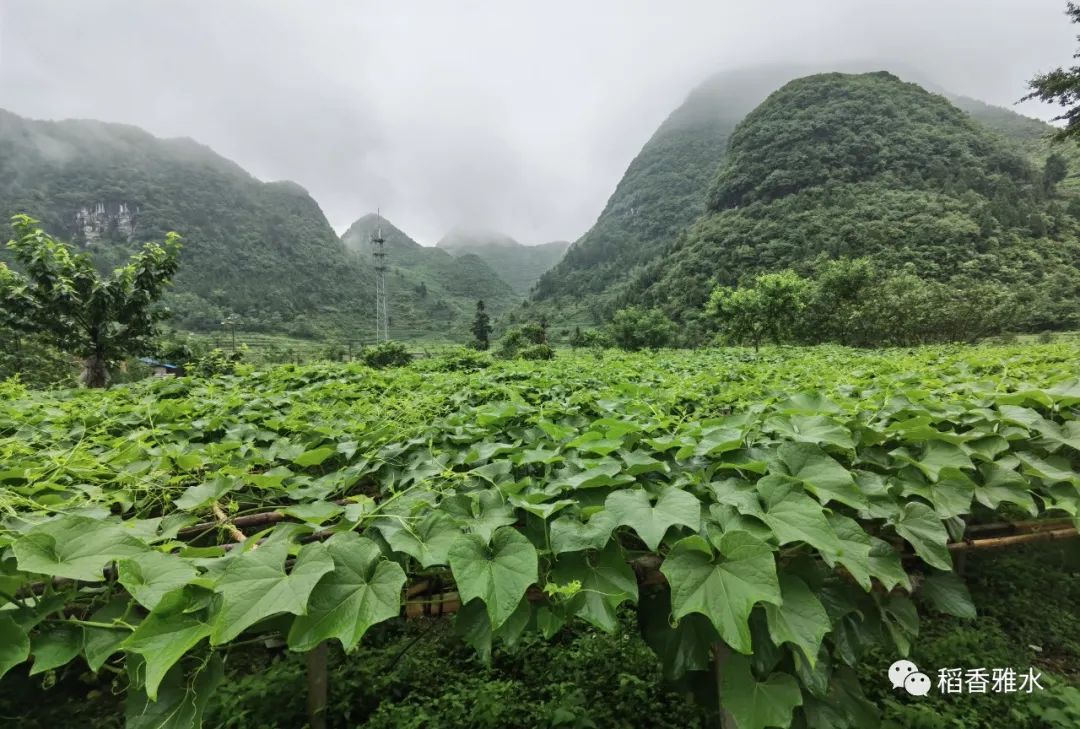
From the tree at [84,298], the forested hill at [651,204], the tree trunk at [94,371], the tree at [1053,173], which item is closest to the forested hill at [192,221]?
the forested hill at [651,204]

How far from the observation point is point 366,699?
2.68m

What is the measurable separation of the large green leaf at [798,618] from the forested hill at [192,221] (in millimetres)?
85570

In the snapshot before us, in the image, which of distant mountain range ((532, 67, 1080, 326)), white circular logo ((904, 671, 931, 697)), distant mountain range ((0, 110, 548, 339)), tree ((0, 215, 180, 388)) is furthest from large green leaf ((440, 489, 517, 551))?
distant mountain range ((0, 110, 548, 339))

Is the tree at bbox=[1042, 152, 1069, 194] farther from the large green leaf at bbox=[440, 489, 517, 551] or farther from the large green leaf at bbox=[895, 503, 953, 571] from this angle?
the large green leaf at bbox=[440, 489, 517, 551]

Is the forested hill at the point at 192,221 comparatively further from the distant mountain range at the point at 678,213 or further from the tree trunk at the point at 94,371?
the tree trunk at the point at 94,371

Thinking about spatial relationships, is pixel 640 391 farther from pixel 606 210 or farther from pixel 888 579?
pixel 606 210

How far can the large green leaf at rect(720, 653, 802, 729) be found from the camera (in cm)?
106

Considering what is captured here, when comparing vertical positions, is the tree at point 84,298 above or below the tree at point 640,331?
above

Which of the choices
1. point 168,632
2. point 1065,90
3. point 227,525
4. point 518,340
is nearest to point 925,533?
point 168,632

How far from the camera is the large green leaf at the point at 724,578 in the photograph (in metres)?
0.93

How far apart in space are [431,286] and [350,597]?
128 metres

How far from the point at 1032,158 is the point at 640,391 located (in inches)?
4286

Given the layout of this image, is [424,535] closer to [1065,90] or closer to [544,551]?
[544,551]

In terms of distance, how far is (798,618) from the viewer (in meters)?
1.01
